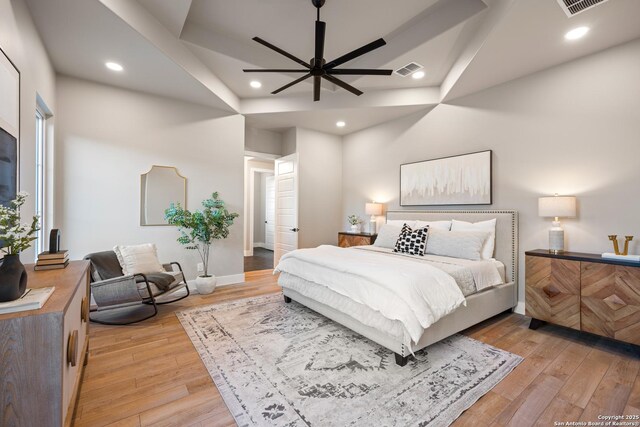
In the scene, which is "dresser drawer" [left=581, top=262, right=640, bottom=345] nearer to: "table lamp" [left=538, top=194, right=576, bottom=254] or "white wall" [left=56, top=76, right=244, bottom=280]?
"table lamp" [left=538, top=194, right=576, bottom=254]

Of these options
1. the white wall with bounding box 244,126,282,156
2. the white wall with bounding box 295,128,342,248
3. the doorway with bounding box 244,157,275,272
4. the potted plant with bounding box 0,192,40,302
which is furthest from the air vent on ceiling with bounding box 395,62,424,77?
the doorway with bounding box 244,157,275,272

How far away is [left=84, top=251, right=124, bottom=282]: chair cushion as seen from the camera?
2.97m

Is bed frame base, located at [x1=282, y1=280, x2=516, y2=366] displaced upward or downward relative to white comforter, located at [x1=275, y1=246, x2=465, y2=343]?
downward

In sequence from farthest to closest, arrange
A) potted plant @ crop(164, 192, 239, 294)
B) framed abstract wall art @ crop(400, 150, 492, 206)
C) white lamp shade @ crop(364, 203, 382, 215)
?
white lamp shade @ crop(364, 203, 382, 215) → potted plant @ crop(164, 192, 239, 294) → framed abstract wall art @ crop(400, 150, 492, 206)

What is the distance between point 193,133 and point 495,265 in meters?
4.36

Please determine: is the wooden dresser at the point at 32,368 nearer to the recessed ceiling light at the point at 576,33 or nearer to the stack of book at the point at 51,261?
the stack of book at the point at 51,261

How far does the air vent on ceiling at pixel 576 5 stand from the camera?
208 centimetres

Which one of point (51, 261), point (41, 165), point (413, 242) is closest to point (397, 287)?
point (413, 242)

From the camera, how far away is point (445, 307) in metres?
2.24

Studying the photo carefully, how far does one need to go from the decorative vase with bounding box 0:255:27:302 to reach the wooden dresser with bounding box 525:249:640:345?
3813 millimetres

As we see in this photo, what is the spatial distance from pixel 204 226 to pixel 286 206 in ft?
6.21

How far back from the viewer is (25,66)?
7.30ft

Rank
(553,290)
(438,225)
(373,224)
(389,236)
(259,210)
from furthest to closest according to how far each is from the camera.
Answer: (259,210)
(373,224)
(389,236)
(438,225)
(553,290)

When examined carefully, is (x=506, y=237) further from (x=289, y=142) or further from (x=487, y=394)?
(x=289, y=142)
